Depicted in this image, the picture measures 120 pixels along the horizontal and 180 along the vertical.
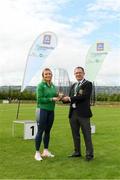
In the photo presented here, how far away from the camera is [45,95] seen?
9.12 meters

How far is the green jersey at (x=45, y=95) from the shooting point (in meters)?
9.10

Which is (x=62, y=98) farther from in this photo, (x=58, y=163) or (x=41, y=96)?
(x=58, y=163)

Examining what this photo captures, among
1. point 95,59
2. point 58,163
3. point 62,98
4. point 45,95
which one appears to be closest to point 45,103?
point 45,95

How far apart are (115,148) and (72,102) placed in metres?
2.43

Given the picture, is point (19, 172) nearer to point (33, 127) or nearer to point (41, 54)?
point (33, 127)

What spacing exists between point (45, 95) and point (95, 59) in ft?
→ 24.1

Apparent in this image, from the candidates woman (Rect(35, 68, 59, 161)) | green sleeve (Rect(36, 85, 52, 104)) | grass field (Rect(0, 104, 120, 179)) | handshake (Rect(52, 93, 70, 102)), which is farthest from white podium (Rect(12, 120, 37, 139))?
handshake (Rect(52, 93, 70, 102))

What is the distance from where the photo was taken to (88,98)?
9.04 m

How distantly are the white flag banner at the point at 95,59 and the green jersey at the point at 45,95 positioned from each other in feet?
22.5

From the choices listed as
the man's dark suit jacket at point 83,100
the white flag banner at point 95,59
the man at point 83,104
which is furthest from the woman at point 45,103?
the white flag banner at point 95,59

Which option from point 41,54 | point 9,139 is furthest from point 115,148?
point 41,54

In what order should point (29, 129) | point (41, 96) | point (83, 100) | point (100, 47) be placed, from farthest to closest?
point (100, 47) < point (29, 129) < point (41, 96) < point (83, 100)

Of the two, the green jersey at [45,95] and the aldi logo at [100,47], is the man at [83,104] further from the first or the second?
the aldi logo at [100,47]

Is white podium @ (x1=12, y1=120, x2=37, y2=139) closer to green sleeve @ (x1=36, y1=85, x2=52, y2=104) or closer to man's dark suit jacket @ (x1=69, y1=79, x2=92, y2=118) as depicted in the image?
green sleeve @ (x1=36, y1=85, x2=52, y2=104)
